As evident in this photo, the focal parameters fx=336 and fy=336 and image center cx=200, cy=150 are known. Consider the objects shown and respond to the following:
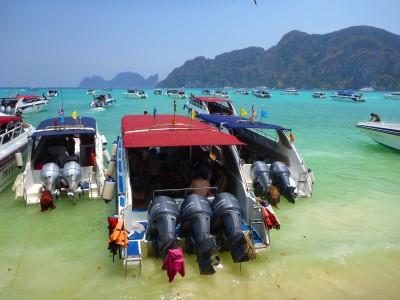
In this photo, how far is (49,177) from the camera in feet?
33.3

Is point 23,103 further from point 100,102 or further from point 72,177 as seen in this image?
point 72,177

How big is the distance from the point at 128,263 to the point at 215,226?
6.18 feet

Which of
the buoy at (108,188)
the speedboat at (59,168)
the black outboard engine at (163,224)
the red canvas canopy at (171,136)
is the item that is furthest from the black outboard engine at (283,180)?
the speedboat at (59,168)

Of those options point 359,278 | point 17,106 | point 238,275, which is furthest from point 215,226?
point 17,106

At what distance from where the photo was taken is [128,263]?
6.45 m

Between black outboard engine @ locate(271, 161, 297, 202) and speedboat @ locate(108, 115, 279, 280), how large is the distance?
230cm

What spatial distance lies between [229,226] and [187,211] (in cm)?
90

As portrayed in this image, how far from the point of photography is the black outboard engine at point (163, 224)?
6.36 meters

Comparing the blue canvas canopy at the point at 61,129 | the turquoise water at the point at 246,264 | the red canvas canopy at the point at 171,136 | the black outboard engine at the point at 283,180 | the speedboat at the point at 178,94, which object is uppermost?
the speedboat at the point at 178,94

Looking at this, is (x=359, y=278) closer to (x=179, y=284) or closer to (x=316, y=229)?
(x=316, y=229)

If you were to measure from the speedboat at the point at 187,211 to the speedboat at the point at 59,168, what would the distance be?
6.38 ft

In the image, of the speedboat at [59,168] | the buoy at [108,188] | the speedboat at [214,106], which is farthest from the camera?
the speedboat at [214,106]

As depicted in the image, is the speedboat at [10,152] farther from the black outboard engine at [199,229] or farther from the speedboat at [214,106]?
the speedboat at [214,106]

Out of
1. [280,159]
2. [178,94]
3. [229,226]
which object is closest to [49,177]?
[229,226]
